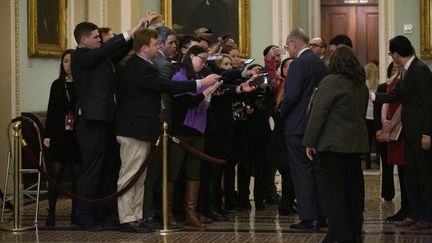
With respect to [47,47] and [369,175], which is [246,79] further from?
[369,175]

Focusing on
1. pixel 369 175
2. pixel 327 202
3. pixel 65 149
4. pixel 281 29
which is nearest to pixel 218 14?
pixel 281 29

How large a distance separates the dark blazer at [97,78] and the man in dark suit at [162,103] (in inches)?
18.4

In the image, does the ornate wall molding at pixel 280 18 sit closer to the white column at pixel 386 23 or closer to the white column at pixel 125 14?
the white column at pixel 386 23

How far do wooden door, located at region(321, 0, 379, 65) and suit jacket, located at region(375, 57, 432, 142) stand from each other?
12223mm

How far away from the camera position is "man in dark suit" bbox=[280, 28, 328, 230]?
999 centimetres

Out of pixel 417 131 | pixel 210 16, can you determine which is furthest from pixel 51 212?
pixel 210 16

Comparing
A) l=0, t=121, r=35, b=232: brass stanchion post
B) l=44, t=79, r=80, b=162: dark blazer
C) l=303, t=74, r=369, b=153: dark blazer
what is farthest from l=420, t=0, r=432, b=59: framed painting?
l=0, t=121, r=35, b=232: brass stanchion post

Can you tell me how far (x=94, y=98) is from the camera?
9.91 meters

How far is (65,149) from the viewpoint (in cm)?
1050

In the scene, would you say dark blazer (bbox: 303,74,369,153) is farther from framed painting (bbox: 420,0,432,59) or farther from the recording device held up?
framed painting (bbox: 420,0,432,59)

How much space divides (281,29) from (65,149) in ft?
23.1

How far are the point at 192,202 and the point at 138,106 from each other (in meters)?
1.19

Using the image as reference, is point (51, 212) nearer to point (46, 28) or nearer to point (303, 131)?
point (303, 131)

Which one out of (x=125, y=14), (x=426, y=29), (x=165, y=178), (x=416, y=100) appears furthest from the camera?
(x=426, y=29)
